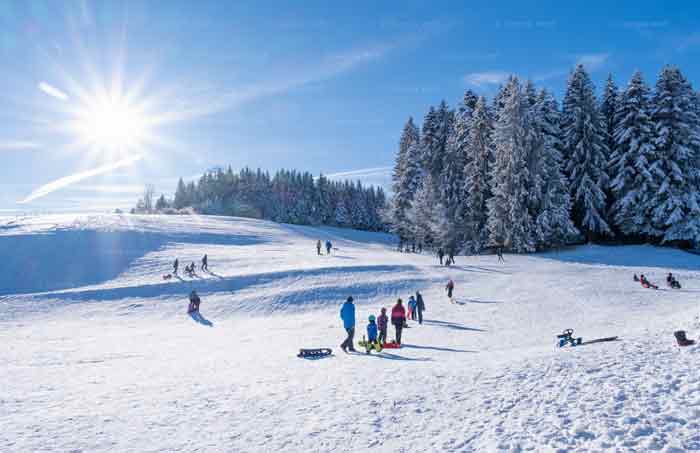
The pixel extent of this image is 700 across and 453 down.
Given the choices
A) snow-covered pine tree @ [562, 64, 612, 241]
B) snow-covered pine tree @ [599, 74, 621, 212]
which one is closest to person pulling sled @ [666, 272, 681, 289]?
snow-covered pine tree @ [562, 64, 612, 241]

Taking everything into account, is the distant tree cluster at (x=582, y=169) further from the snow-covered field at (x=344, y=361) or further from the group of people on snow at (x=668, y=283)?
the group of people on snow at (x=668, y=283)

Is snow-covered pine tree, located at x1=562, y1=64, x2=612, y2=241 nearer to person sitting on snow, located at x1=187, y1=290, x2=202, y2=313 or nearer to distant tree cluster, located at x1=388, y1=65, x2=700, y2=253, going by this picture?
distant tree cluster, located at x1=388, y1=65, x2=700, y2=253

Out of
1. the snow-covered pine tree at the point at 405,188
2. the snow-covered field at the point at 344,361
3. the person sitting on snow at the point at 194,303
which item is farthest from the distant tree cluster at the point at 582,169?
the person sitting on snow at the point at 194,303

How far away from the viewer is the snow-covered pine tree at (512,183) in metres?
35.3

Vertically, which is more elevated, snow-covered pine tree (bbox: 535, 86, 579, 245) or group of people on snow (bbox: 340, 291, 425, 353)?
snow-covered pine tree (bbox: 535, 86, 579, 245)

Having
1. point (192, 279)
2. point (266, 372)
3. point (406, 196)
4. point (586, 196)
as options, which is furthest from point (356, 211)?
point (266, 372)

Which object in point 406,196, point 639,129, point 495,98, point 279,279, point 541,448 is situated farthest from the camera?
point 406,196

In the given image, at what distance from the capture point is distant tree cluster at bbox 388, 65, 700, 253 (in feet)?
114

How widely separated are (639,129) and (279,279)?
33777mm

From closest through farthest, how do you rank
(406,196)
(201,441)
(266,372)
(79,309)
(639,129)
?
(201,441) < (266,372) < (79,309) < (639,129) < (406,196)

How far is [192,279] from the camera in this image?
28188 millimetres

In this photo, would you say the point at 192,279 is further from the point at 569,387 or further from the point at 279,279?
the point at 569,387

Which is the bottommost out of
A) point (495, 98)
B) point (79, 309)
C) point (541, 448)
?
point (79, 309)

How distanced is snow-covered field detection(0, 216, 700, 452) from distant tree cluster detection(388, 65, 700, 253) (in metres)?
4.47
